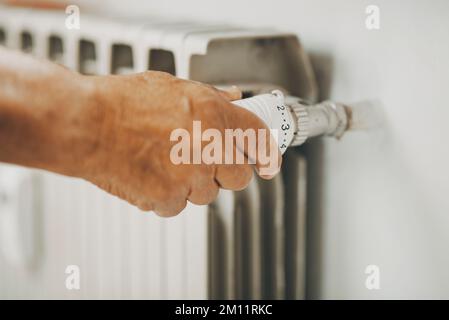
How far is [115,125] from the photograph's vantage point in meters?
0.48

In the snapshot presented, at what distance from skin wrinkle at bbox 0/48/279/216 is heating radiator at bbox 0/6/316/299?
15 cm

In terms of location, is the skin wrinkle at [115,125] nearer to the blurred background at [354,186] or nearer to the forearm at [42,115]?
the forearm at [42,115]

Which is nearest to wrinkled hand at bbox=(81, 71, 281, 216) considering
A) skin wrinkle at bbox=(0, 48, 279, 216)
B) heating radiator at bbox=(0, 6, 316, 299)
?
skin wrinkle at bbox=(0, 48, 279, 216)

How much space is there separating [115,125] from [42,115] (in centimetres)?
5

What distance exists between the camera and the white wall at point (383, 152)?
1.94 ft

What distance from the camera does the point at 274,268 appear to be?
2.38 ft

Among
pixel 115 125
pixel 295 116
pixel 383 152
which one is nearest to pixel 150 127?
pixel 115 125

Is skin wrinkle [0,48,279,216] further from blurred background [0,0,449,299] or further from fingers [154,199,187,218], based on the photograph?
blurred background [0,0,449,299]

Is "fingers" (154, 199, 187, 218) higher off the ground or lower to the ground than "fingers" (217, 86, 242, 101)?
lower

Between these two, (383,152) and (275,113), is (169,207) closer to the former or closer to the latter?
(275,113)

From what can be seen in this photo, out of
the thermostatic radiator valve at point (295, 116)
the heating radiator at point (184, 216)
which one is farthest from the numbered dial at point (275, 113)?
the heating radiator at point (184, 216)

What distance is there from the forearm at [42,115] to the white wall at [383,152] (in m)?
0.29

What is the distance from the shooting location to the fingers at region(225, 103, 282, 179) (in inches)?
20.0

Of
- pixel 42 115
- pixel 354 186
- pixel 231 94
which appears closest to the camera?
pixel 42 115
